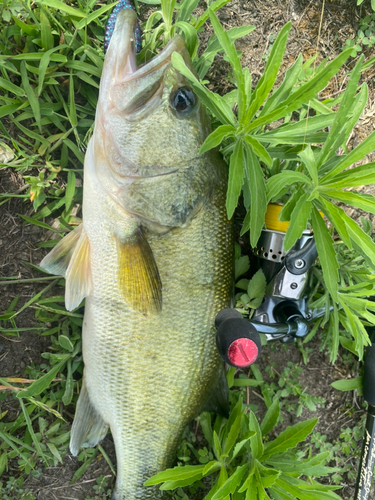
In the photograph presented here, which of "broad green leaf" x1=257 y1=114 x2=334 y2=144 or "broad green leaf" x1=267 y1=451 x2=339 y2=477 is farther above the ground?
"broad green leaf" x1=257 y1=114 x2=334 y2=144

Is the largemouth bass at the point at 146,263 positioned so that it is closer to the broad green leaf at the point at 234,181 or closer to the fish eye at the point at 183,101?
the fish eye at the point at 183,101

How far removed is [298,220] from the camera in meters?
1.33

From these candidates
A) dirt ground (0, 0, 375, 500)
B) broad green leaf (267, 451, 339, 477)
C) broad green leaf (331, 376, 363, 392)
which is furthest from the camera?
broad green leaf (331, 376, 363, 392)

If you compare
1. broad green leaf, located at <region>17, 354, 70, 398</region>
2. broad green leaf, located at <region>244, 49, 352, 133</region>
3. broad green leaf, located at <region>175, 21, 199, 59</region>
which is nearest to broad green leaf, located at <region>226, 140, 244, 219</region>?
broad green leaf, located at <region>244, 49, 352, 133</region>

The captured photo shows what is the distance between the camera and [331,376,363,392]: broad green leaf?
2.46 metres

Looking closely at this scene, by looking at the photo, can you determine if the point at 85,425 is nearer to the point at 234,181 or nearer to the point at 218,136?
the point at 234,181

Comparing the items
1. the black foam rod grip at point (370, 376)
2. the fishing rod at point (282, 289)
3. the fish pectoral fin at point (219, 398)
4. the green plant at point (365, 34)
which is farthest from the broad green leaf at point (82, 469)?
the green plant at point (365, 34)

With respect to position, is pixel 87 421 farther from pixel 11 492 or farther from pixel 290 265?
pixel 290 265

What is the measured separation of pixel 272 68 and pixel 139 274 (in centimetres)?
95

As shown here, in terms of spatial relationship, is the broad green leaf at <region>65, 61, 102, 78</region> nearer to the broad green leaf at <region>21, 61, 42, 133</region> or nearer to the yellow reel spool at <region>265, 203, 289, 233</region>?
the broad green leaf at <region>21, 61, 42, 133</region>

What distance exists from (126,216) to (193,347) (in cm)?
70

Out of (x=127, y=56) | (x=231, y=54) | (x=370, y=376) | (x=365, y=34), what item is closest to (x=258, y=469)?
(x=370, y=376)

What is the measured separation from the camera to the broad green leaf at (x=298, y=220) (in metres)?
1.34

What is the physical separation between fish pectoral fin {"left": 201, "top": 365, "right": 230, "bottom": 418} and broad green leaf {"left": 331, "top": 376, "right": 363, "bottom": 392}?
0.89 metres
